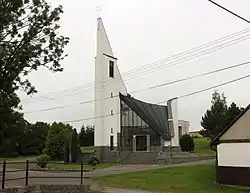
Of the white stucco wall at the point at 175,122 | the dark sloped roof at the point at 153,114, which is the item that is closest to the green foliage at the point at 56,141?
the dark sloped roof at the point at 153,114

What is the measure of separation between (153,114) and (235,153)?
1499 inches

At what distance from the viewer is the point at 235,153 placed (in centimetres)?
2500

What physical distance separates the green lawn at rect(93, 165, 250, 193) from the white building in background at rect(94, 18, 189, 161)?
25.1 metres

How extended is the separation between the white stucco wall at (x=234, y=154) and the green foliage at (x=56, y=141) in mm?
30304

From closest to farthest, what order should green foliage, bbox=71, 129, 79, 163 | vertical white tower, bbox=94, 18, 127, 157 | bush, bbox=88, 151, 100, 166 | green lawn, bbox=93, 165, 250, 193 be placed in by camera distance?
1. green lawn, bbox=93, 165, 250, 193
2. bush, bbox=88, 151, 100, 166
3. green foliage, bbox=71, 129, 79, 163
4. vertical white tower, bbox=94, 18, 127, 157

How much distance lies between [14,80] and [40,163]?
92.4 feet

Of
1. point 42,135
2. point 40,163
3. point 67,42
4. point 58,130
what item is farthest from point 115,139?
point 67,42

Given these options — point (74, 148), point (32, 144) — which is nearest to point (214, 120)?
point (74, 148)

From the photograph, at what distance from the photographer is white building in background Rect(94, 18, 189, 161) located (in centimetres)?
5678

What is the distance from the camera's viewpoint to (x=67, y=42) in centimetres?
1689

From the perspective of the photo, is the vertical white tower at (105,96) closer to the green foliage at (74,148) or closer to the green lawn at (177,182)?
the green foliage at (74,148)

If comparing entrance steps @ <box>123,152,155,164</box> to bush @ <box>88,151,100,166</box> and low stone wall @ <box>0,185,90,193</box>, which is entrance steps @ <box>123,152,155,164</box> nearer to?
bush @ <box>88,151,100,166</box>

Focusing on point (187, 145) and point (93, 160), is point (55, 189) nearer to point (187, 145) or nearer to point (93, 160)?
point (93, 160)

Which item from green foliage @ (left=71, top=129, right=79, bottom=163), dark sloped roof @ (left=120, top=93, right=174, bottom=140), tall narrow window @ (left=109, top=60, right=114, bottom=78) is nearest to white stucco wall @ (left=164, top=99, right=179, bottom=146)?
dark sloped roof @ (left=120, top=93, right=174, bottom=140)
